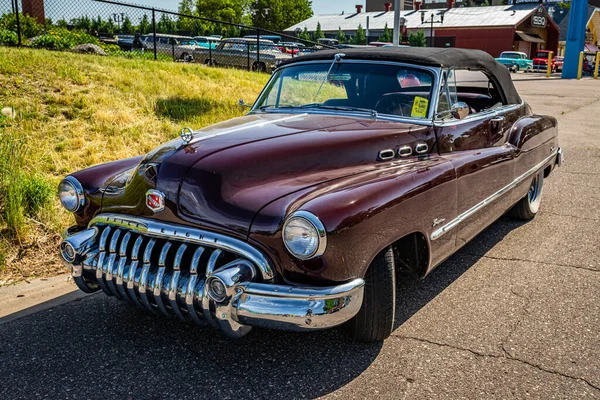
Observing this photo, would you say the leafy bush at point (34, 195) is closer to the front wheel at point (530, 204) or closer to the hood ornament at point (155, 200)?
the hood ornament at point (155, 200)

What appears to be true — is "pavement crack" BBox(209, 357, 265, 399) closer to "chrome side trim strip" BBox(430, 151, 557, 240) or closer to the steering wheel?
"chrome side trim strip" BBox(430, 151, 557, 240)

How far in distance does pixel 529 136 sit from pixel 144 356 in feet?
11.9

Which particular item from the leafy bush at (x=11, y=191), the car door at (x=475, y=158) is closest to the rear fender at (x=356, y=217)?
the car door at (x=475, y=158)

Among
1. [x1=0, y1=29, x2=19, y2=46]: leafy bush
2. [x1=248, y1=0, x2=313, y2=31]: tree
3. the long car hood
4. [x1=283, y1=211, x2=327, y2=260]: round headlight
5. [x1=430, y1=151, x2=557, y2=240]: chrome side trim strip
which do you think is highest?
[x1=248, y1=0, x2=313, y2=31]: tree

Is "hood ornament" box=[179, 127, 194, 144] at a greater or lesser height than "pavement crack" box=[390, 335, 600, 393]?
greater

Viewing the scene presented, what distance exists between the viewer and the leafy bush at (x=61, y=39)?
11.9m

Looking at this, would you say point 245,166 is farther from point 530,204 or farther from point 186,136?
point 530,204

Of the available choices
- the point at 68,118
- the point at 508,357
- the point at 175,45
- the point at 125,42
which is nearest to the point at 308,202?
the point at 508,357

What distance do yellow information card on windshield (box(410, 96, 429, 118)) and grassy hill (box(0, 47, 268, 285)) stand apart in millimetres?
2865

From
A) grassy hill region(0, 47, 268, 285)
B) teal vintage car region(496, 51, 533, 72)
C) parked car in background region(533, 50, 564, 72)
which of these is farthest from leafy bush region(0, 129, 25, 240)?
parked car in background region(533, 50, 564, 72)

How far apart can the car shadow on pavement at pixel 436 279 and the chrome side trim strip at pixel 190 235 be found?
3.71 ft

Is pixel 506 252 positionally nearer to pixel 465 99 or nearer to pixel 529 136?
pixel 529 136

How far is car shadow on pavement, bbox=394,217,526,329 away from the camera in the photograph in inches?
143

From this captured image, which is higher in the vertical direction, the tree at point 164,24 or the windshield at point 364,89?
the tree at point 164,24
